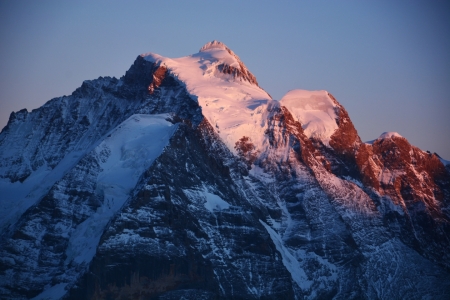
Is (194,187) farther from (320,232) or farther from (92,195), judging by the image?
(320,232)

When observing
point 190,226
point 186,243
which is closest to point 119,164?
point 190,226

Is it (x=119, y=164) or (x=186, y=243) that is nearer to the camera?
(x=186, y=243)

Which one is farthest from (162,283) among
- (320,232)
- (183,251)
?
(320,232)

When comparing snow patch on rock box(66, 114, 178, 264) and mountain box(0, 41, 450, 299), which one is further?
snow patch on rock box(66, 114, 178, 264)

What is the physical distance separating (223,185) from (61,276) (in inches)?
1160

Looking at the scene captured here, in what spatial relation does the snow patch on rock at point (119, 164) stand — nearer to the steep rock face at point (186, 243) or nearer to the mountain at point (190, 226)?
the mountain at point (190, 226)

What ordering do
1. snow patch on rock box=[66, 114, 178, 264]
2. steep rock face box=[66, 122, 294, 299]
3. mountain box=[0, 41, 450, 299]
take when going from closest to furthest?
steep rock face box=[66, 122, 294, 299] < mountain box=[0, 41, 450, 299] < snow patch on rock box=[66, 114, 178, 264]

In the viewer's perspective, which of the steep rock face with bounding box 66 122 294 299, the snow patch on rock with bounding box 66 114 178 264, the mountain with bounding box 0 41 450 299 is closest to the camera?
the steep rock face with bounding box 66 122 294 299

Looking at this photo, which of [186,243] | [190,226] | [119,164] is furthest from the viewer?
[119,164]

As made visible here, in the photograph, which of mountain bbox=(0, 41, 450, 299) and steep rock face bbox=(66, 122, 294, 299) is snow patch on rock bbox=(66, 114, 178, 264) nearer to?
mountain bbox=(0, 41, 450, 299)

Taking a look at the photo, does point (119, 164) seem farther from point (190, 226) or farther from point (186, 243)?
point (186, 243)

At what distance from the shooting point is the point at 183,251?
522ft

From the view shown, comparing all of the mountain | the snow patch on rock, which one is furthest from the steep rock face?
the snow patch on rock

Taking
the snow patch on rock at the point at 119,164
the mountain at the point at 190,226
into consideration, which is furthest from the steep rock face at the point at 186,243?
the snow patch on rock at the point at 119,164
